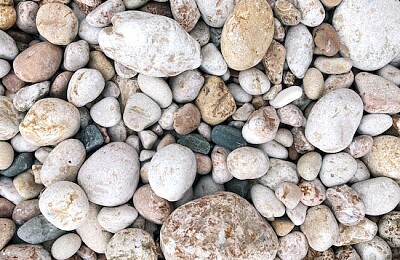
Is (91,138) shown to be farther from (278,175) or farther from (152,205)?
(278,175)

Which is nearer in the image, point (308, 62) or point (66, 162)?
point (66, 162)

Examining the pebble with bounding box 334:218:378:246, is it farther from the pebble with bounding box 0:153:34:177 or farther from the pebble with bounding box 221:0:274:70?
the pebble with bounding box 0:153:34:177

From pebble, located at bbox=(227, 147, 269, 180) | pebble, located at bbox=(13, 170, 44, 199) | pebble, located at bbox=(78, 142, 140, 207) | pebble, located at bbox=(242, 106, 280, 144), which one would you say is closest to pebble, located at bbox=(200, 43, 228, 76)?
pebble, located at bbox=(242, 106, 280, 144)

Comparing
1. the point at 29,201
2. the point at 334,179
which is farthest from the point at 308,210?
the point at 29,201

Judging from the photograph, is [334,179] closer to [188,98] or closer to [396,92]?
[396,92]

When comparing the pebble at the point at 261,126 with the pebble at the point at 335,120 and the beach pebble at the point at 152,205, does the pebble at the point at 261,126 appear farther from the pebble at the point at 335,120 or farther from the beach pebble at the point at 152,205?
the beach pebble at the point at 152,205

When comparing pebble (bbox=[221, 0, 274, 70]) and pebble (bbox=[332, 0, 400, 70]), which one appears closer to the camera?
pebble (bbox=[221, 0, 274, 70])

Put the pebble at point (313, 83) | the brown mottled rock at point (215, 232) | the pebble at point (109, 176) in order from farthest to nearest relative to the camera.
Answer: the pebble at point (313, 83) < the pebble at point (109, 176) < the brown mottled rock at point (215, 232)

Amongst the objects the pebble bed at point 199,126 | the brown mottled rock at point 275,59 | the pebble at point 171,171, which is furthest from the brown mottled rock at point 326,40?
the pebble at point 171,171
